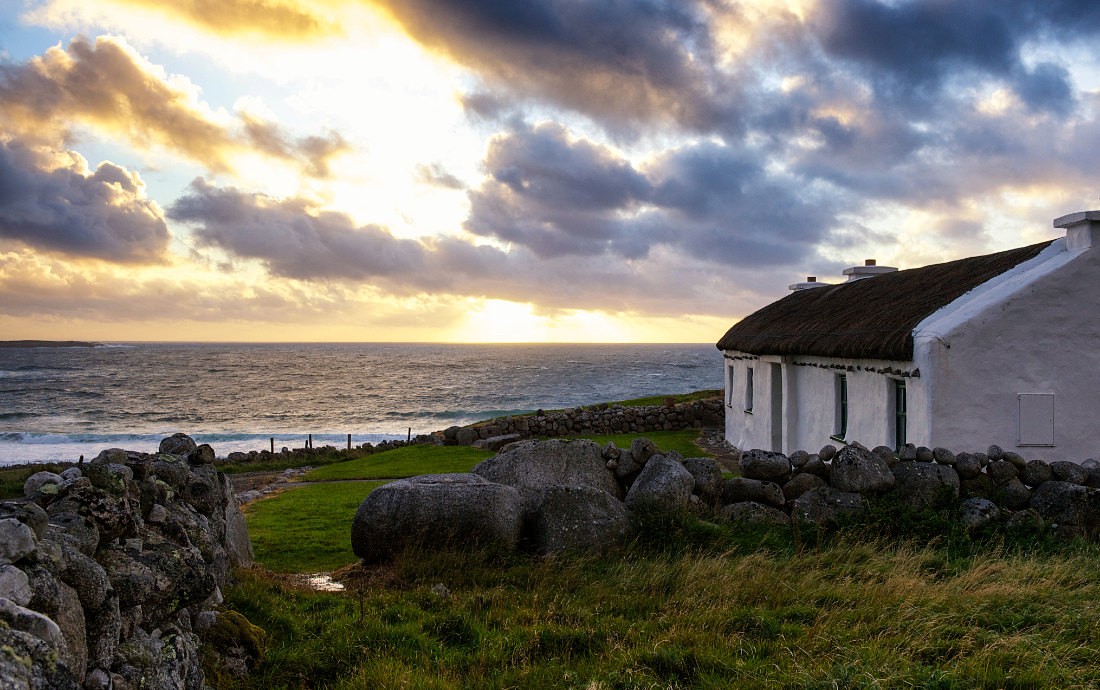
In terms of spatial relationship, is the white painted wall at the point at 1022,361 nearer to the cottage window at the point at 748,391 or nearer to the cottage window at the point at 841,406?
the cottage window at the point at 841,406

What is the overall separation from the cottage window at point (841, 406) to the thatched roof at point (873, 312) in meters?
0.73

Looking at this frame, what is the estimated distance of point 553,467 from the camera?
1064 cm

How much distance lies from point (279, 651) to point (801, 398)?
14798mm

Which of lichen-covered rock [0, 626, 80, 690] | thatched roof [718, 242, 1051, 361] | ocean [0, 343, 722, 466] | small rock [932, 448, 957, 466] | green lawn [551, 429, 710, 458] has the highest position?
thatched roof [718, 242, 1051, 361]

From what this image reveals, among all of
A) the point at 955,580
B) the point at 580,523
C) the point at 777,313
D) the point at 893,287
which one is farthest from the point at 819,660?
the point at 777,313

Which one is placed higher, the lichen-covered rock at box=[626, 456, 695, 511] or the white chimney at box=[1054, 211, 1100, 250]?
the white chimney at box=[1054, 211, 1100, 250]

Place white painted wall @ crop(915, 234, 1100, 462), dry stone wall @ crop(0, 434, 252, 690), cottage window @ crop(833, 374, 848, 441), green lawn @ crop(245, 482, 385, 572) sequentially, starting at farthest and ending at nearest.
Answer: cottage window @ crop(833, 374, 848, 441)
white painted wall @ crop(915, 234, 1100, 462)
green lawn @ crop(245, 482, 385, 572)
dry stone wall @ crop(0, 434, 252, 690)

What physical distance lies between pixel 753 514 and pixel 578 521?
2490mm

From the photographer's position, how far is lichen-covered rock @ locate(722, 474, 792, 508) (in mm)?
9914

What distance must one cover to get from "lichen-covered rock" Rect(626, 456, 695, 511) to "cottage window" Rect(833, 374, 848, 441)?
7.00m

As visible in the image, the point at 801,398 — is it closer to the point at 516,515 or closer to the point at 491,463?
the point at 491,463

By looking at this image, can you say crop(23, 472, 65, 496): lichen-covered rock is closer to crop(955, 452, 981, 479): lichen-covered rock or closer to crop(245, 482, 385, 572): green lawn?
crop(245, 482, 385, 572): green lawn

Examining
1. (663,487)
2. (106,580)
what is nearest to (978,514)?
(663,487)

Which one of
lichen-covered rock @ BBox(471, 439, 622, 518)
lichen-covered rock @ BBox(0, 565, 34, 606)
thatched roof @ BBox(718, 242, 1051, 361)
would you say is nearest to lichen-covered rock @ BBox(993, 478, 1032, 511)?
thatched roof @ BBox(718, 242, 1051, 361)
